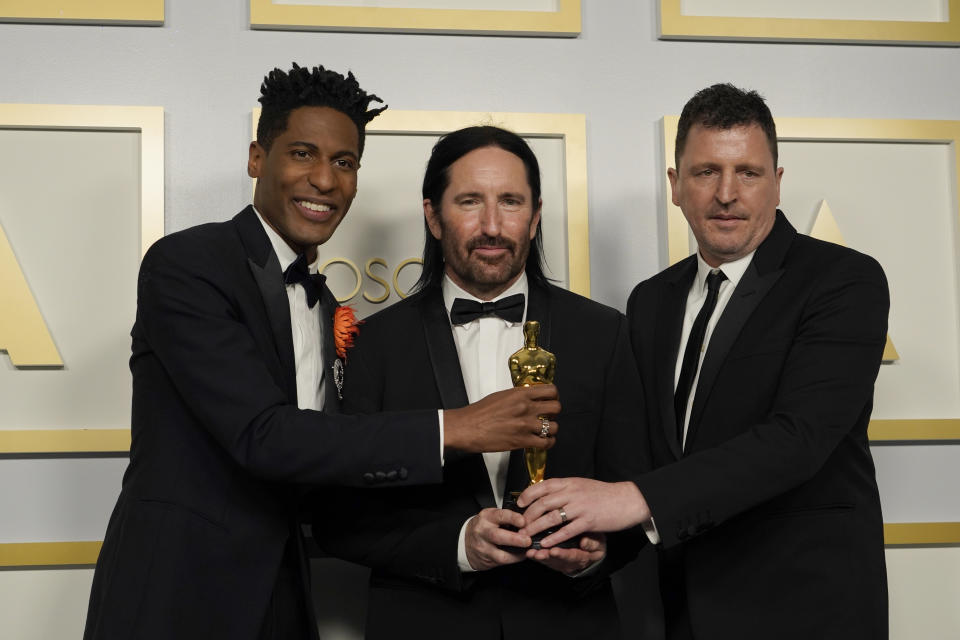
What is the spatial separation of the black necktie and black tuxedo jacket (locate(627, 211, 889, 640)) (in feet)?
0.12

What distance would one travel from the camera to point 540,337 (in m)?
2.47

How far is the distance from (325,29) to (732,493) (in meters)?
2.13

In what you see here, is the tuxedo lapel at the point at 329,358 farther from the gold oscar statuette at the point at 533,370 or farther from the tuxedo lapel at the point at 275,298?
the gold oscar statuette at the point at 533,370

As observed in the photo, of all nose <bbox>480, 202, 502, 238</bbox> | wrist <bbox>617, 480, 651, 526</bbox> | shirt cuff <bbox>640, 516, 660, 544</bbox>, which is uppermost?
nose <bbox>480, 202, 502, 238</bbox>

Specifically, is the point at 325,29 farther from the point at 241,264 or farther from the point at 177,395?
the point at 177,395

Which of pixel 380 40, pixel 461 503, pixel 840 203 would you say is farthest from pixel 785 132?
pixel 461 503

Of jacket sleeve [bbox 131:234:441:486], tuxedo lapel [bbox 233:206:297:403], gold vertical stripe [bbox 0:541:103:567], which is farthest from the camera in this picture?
gold vertical stripe [bbox 0:541:103:567]

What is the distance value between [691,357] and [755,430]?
0.35 meters

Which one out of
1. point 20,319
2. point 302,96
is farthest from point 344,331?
point 20,319

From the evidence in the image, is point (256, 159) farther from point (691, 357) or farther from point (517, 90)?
point (691, 357)

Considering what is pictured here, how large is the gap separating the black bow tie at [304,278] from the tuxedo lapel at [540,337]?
56 cm

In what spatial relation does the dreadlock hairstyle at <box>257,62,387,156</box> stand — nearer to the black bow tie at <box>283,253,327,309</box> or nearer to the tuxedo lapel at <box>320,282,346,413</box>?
the black bow tie at <box>283,253,327,309</box>

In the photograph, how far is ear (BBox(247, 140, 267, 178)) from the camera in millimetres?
2615

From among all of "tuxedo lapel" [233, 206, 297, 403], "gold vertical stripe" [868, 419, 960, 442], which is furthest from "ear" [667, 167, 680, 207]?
"gold vertical stripe" [868, 419, 960, 442]
